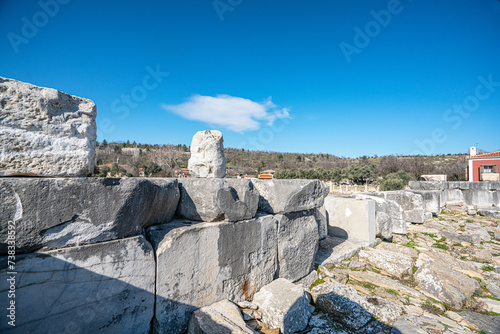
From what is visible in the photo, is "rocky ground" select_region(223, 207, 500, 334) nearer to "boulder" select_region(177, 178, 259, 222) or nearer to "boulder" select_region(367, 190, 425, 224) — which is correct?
"boulder" select_region(177, 178, 259, 222)

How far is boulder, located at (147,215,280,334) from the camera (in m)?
1.90

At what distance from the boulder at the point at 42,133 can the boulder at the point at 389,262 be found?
161 inches

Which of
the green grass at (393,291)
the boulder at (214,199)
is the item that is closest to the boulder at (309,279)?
the green grass at (393,291)

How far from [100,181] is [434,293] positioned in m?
3.95

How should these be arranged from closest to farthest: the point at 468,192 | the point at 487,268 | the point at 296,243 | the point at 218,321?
1. the point at 218,321
2. the point at 296,243
3. the point at 487,268
4. the point at 468,192

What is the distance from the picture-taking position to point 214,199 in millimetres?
2141

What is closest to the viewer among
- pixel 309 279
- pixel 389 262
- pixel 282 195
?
pixel 282 195

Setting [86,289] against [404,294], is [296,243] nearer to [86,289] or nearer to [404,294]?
[404,294]

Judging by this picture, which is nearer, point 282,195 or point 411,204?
point 282,195

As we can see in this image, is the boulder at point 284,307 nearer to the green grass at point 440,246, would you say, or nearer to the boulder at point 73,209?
the boulder at point 73,209

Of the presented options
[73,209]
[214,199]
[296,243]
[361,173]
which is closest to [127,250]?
[73,209]

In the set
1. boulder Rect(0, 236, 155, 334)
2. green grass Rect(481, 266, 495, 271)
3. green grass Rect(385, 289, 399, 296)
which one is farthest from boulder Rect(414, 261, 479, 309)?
boulder Rect(0, 236, 155, 334)

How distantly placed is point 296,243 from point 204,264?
53.0 inches

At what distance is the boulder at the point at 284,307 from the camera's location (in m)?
2.15
